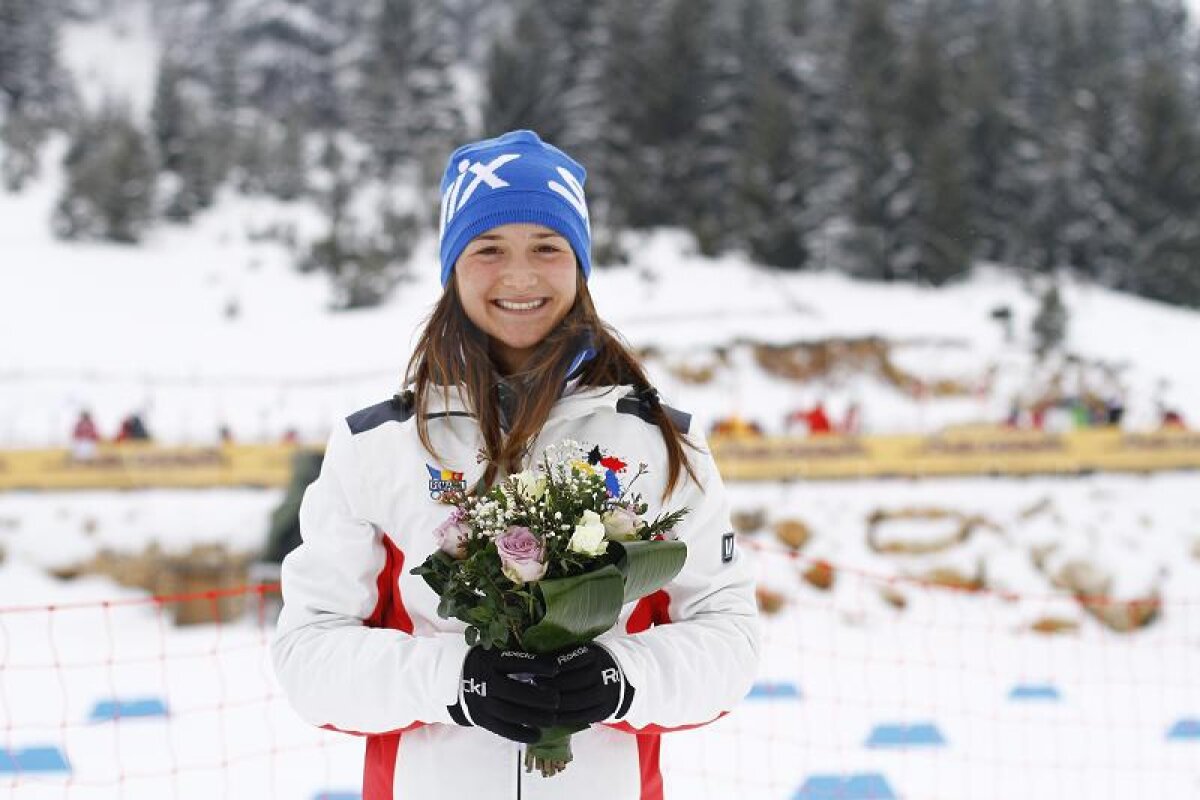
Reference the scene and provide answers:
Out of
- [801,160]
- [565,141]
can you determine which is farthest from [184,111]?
[801,160]

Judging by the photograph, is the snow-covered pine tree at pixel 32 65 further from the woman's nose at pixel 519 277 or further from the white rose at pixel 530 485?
the white rose at pixel 530 485

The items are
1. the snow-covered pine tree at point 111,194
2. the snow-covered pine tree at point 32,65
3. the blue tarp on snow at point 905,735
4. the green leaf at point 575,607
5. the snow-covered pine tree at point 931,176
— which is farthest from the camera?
the snow-covered pine tree at point 32,65

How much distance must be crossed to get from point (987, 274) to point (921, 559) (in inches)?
708

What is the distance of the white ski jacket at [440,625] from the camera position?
148cm

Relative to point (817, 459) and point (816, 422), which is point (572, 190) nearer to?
point (817, 459)

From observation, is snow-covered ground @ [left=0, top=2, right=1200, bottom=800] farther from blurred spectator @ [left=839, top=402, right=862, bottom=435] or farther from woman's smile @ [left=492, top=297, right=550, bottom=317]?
woman's smile @ [left=492, top=297, right=550, bottom=317]

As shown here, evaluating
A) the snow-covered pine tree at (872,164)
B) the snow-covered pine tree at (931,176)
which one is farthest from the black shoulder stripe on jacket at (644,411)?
the snow-covered pine tree at (931,176)

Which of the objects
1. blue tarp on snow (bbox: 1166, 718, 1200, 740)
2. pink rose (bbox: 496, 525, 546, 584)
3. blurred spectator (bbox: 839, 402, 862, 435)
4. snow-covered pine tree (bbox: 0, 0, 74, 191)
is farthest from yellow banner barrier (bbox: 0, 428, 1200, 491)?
snow-covered pine tree (bbox: 0, 0, 74, 191)

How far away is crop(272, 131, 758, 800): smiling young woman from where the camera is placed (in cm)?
146

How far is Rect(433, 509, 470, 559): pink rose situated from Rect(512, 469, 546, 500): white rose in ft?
0.30

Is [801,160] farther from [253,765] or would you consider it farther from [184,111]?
[253,765]

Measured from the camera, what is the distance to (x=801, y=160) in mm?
26750

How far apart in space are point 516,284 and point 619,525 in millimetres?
490

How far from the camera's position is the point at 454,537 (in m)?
1.39
